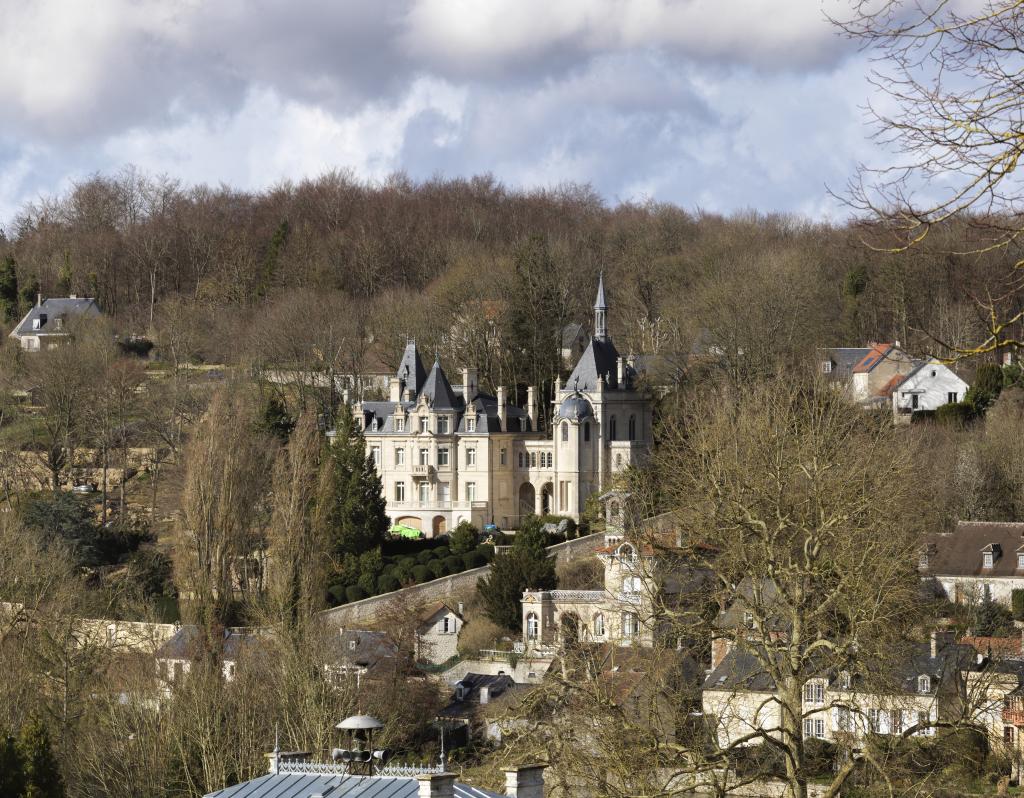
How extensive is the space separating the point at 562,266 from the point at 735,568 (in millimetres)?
51206

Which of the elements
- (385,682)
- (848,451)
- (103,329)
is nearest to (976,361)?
(848,451)

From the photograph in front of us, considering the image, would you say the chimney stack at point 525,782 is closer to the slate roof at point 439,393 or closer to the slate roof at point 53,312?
the slate roof at point 439,393

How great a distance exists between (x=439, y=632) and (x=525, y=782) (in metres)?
32.3

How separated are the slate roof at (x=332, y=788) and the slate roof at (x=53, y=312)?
232 ft

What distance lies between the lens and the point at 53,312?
94125 millimetres

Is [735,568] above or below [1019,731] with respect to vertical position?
above

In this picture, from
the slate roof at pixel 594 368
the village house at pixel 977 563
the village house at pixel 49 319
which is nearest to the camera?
the village house at pixel 977 563

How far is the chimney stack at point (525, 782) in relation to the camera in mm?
20973

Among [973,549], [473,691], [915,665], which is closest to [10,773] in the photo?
[915,665]

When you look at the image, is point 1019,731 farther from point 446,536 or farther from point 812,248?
point 812,248

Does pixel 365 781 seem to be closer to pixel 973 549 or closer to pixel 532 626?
pixel 532 626

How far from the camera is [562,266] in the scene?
7906 centimetres

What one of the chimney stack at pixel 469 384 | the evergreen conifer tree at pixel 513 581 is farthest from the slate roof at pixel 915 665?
the chimney stack at pixel 469 384

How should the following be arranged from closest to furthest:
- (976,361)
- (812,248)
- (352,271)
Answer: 1. (976,361)
2. (812,248)
3. (352,271)
